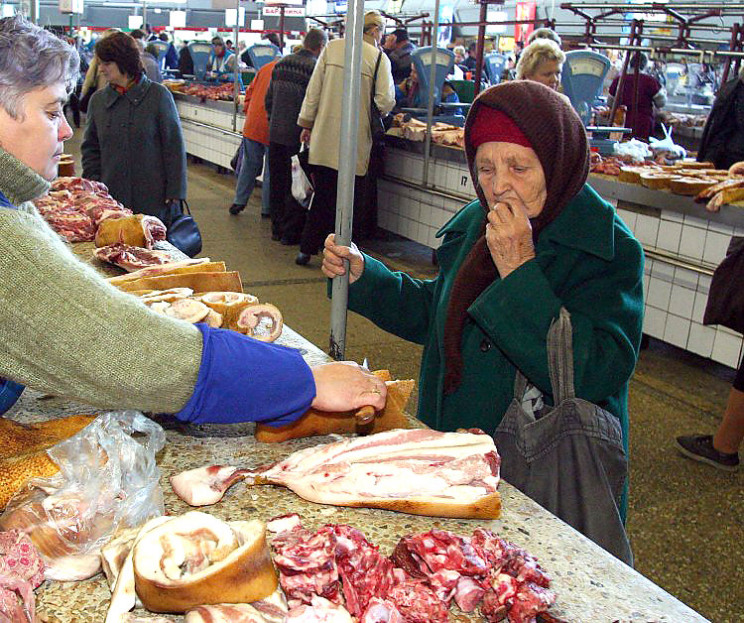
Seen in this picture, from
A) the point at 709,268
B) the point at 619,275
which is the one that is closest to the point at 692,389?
the point at 709,268

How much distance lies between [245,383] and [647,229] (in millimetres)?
4575

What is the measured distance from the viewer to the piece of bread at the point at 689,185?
16.8 ft

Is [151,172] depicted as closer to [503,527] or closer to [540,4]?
[503,527]

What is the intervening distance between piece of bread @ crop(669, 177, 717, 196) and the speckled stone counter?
3.96 meters

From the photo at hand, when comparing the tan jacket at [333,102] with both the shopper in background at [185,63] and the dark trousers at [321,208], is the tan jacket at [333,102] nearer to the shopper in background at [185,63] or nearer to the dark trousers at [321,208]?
the dark trousers at [321,208]

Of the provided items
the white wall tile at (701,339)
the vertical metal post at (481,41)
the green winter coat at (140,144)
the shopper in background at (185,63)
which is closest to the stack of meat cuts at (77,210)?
the green winter coat at (140,144)

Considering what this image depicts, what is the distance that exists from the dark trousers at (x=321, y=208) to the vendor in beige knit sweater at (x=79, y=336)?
550cm

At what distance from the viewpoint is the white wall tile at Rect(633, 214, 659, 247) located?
546cm

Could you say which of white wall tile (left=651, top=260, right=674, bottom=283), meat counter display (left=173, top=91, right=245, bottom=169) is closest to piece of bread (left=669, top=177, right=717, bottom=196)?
white wall tile (left=651, top=260, right=674, bottom=283)

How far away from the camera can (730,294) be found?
3.98 metres

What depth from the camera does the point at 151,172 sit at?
555cm

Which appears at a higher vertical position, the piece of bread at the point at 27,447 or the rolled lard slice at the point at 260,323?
the rolled lard slice at the point at 260,323

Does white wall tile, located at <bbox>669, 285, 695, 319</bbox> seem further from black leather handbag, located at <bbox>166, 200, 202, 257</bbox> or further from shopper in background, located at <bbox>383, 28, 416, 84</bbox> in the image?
shopper in background, located at <bbox>383, 28, 416, 84</bbox>

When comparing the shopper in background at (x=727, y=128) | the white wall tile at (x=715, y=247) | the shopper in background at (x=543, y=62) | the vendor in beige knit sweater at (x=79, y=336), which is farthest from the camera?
the shopper in background at (x=727, y=128)
